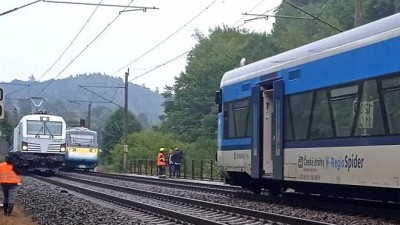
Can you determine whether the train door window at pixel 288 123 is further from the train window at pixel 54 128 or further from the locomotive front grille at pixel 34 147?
the train window at pixel 54 128

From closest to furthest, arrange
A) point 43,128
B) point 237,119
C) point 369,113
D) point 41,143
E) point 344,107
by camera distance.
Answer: point 369,113 < point 344,107 < point 237,119 < point 41,143 < point 43,128

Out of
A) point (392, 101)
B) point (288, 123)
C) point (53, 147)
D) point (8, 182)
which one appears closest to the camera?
point (392, 101)

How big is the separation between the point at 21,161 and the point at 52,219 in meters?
27.0

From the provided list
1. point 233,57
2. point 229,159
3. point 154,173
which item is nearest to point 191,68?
point 233,57

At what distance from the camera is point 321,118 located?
17.5 metres

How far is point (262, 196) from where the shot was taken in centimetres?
2211

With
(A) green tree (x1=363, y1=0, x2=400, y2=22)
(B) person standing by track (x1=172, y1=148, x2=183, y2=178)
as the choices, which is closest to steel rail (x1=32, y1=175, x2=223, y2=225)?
(B) person standing by track (x1=172, y1=148, x2=183, y2=178)

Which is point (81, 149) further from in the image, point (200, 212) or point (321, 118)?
point (321, 118)

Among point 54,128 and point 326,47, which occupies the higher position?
point 326,47

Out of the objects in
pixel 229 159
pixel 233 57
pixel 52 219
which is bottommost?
pixel 52 219

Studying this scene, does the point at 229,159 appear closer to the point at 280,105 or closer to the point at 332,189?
the point at 280,105

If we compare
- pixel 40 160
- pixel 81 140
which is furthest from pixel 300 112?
pixel 81 140

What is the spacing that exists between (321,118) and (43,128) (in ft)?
94.8

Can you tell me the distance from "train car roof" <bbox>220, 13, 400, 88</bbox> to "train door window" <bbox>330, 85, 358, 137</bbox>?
0.87 m
